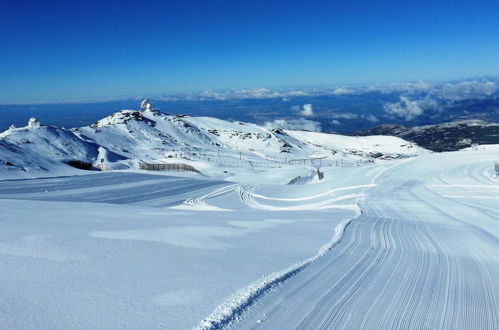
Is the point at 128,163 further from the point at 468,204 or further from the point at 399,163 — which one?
the point at 468,204

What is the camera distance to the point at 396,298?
492 centimetres

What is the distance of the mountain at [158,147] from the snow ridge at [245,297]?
81.3ft

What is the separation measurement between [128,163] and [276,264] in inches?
1538

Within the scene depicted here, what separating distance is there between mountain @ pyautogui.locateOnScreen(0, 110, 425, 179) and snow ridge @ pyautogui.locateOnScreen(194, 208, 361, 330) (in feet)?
81.3

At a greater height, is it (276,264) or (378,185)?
(276,264)

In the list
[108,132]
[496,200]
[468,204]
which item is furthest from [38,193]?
[108,132]

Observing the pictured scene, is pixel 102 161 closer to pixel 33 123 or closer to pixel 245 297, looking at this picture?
pixel 33 123

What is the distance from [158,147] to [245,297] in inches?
2455

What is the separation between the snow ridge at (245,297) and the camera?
3.77 metres

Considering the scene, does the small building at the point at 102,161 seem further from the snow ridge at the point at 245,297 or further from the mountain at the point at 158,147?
the snow ridge at the point at 245,297

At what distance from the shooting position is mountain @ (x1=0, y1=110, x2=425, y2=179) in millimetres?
38344

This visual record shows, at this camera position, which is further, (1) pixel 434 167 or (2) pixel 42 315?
(1) pixel 434 167

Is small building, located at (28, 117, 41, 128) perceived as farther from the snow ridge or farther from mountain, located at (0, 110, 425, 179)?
the snow ridge

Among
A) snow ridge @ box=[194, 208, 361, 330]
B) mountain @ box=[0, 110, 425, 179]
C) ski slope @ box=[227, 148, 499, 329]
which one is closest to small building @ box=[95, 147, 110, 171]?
mountain @ box=[0, 110, 425, 179]
